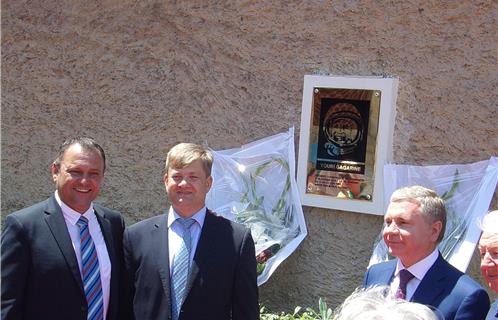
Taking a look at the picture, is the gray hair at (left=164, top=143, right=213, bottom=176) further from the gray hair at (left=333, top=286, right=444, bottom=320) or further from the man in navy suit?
the gray hair at (left=333, top=286, right=444, bottom=320)

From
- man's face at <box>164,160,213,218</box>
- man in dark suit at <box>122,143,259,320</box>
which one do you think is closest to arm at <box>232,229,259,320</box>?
man in dark suit at <box>122,143,259,320</box>

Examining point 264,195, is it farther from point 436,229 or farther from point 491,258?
point 491,258

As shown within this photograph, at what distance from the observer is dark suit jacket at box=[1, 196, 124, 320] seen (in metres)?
2.98

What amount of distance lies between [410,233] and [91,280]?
4.24ft

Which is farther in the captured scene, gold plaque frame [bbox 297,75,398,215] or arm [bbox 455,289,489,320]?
gold plaque frame [bbox 297,75,398,215]

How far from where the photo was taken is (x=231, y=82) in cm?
470

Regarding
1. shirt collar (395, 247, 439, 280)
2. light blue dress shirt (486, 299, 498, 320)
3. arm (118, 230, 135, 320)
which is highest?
shirt collar (395, 247, 439, 280)

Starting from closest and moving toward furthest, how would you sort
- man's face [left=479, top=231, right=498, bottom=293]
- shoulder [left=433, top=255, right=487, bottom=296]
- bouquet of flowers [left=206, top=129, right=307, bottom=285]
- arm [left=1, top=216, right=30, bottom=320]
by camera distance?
man's face [left=479, top=231, right=498, bottom=293]
shoulder [left=433, top=255, right=487, bottom=296]
arm [left=1, top=216, right=30, bottom=320]
bouquet of flowers [left=206, top=129, right=307, bottom=285]

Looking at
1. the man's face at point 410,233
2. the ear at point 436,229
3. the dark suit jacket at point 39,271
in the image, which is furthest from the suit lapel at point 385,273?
the dark suit jacket at point 39,271

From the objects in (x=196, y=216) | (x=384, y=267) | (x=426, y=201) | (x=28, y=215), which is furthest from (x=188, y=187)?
(x=426, y=201)

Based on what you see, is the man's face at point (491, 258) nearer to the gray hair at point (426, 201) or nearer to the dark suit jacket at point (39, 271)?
the gray hair at point (426, 201)

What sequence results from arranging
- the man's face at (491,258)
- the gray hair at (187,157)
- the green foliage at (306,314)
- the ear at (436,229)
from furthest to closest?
the green foliage at (306,314) < the gray hair at (187,157) < the ear at (436,229) < the man's face at (491,258)

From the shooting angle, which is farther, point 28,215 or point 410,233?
point 28,215

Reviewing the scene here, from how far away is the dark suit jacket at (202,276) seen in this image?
3.13m
